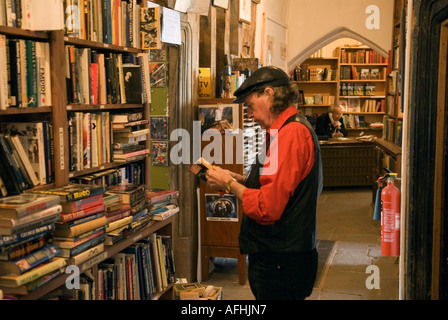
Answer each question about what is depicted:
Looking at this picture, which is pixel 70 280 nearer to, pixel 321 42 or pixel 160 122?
pixel 160 122

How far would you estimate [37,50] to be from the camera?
7.73 ft

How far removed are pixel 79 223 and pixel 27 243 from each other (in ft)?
1.04

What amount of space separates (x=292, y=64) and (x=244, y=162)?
188 inches

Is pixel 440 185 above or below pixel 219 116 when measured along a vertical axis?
below

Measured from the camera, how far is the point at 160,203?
3.23m

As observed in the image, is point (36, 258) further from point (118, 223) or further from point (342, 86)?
point (342, 86)

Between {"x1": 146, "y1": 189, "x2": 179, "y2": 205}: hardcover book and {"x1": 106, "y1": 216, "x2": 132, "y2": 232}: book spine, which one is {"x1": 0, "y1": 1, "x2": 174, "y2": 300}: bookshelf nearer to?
{"x1": 106, "y1": 216, "x2": 132, "y2": 232}: book spine

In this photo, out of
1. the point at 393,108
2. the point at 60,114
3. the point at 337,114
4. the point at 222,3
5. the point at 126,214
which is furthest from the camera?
the point at 337,114

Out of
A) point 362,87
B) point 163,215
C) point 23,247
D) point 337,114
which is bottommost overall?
point 163,215

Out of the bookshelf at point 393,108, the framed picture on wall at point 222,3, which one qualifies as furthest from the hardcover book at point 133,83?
the bookshelf at point 393,108

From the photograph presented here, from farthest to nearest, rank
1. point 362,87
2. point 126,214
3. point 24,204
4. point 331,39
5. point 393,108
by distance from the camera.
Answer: point 362,87
point 331,39
point 393,108
point 126,214
point 24,204

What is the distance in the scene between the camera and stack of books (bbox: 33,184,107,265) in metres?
2.29

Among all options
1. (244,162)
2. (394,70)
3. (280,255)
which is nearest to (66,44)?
(280,255)

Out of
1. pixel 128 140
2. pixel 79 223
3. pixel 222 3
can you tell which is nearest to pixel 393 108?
pixel 222 3
